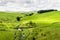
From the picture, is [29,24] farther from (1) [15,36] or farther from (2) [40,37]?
(2) [40,37]

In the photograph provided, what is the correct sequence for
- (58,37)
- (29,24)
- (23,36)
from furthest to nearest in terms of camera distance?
(29,24), (23,36), (58,37)

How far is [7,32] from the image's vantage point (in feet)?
196

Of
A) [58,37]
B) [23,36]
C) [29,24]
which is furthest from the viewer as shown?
[29,24]

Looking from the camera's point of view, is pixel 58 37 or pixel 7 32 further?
pixel 7 32

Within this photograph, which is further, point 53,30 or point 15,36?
point 15,36

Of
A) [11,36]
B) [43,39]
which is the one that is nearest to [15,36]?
[11,36]

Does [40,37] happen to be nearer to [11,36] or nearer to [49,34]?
[49,34]

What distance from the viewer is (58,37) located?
164 feet

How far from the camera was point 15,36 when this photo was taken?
5788cm

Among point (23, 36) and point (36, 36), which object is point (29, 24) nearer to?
point (23, 36)

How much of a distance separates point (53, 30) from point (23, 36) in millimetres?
8560

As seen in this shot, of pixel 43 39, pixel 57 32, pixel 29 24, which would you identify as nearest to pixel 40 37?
pixel 43 39

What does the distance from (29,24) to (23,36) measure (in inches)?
461

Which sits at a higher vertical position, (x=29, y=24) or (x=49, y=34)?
(x=49, y=34)
